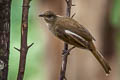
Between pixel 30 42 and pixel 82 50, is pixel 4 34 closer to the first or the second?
pixel 82 50

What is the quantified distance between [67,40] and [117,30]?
5.25 metres

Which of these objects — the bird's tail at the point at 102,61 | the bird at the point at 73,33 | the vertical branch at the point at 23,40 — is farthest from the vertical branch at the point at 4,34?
the bird's tail at the point at 102,61

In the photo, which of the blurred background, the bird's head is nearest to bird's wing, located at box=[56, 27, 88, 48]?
the bird's head

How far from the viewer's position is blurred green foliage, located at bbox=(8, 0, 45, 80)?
804 cm

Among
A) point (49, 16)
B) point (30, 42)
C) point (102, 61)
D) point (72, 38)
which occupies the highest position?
point (49, 16)

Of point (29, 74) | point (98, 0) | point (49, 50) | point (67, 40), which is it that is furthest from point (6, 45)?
point (29, 74)

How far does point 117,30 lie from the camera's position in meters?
8.41

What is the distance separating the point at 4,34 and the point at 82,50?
525 centimetres

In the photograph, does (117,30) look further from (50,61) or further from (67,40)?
(67,40)

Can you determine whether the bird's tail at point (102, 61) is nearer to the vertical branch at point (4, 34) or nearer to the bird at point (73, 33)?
the bird at point (73, 33)

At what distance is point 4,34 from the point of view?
2740 mm

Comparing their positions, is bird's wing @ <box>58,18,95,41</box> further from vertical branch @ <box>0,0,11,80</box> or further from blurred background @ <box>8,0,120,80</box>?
blurred background @ <box>8,0,120,80</box>

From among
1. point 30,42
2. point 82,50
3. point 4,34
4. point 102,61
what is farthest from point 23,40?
point 30,42

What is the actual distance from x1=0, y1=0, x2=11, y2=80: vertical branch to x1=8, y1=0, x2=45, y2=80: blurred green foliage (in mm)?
4922
